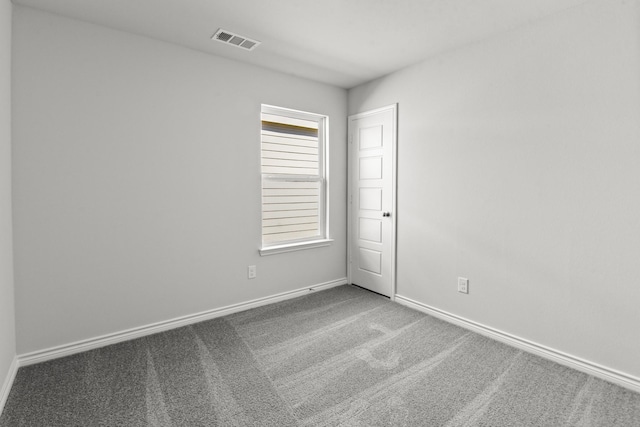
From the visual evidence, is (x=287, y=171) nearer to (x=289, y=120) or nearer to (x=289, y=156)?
(x=289, y=156)

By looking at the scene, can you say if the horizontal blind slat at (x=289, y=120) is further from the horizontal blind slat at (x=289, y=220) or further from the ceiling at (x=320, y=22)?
the horizontal blind slat at (x=289, y=220)

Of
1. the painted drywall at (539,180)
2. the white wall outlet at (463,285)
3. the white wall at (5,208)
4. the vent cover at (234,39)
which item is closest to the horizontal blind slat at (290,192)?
the painted drywall at (539,180)

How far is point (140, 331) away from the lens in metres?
2.66

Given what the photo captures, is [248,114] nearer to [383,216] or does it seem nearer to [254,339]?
[383,216]

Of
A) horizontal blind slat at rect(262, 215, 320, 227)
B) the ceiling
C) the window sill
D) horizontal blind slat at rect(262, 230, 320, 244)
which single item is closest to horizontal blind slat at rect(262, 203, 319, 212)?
horizontal blind slat at rect(262, 215, 320, 227)

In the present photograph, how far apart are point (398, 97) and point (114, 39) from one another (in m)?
2.53

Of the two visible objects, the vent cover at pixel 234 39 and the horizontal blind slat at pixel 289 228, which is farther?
the horizontal blind slat at pixel 289 228

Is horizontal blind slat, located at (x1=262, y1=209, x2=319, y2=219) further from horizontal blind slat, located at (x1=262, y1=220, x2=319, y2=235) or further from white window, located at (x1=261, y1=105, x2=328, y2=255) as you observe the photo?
horizontal blind slat, located at (x1=262, y1=220, x2=319, y2=235)

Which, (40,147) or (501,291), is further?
(501,291)

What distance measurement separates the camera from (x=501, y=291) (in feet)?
8.59

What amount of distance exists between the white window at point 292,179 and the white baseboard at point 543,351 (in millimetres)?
1490

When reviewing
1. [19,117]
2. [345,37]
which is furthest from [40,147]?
[345,37]

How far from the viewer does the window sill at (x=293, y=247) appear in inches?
132

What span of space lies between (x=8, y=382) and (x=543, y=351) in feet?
11.6
